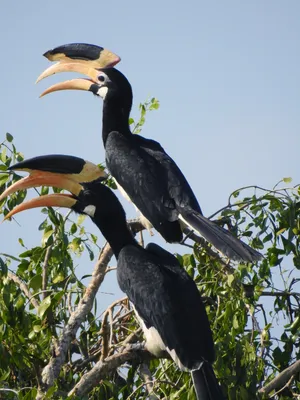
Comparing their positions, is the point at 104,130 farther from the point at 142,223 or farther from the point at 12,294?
the point at 12,294

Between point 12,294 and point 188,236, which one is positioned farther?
point 188,236

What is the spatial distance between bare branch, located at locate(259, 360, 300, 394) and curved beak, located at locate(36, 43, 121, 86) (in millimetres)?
2384

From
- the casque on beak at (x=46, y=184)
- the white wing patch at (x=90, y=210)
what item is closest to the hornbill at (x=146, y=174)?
the white wing patch at (x=90, y=210)

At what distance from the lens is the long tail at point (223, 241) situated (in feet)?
16.6

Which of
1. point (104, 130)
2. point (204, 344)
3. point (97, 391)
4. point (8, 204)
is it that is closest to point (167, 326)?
point (204, 344)

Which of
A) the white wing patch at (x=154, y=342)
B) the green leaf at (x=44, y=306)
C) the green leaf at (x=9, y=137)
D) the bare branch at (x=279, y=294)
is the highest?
the green leaf at (x=9, y=137)

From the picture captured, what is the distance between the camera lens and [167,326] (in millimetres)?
5051

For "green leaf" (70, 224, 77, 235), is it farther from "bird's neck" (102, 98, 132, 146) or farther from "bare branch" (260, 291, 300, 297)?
"bare branch" (260, 291, 300, 297)

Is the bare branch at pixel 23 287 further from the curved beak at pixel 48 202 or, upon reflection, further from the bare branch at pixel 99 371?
the bare branch at pixel 99 371

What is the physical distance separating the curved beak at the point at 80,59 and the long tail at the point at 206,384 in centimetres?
239

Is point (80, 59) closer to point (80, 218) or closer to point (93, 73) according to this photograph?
point (93, 73)

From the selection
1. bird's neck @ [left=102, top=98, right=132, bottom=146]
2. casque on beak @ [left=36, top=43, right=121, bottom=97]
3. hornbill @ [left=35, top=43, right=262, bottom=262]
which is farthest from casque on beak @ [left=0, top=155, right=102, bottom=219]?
casque on beak @ [left=36, top=43, right=121, bottom=97]

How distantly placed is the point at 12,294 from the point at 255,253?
47.9 inches

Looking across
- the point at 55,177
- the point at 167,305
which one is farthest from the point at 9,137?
the point at 167,305
